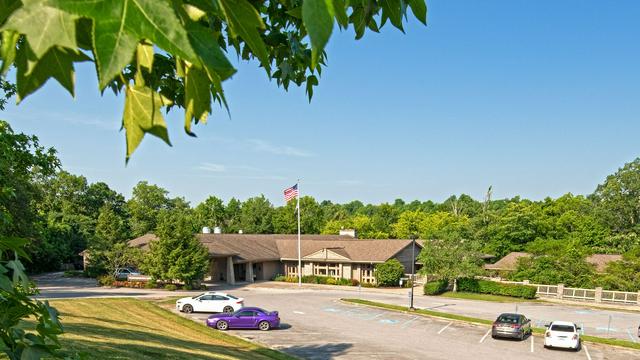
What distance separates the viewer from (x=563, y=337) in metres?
24.7

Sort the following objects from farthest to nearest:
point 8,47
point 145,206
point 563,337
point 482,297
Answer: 1. point 145,206
2. point 482,297
3. point 563,337
4. point 8,47

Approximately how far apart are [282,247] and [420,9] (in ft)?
199

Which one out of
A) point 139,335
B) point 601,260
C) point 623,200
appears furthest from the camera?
point 623,200

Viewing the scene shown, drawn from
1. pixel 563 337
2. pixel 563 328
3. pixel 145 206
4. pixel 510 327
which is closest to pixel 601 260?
pixel 510 327

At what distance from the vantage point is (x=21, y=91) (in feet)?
4.52

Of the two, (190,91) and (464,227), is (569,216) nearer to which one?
(464,227)

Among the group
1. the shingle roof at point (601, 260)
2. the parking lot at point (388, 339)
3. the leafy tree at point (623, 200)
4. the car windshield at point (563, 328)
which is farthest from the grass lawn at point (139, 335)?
the leafy tree at point (623, 200)

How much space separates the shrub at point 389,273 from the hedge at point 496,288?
22.1 feet

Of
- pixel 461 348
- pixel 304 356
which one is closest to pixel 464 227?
pixel 461 348

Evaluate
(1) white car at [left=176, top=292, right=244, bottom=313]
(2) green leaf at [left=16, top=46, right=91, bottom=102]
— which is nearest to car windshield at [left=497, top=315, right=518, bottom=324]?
(1) white car at [left=176, top=292, right=244, bottom=313]

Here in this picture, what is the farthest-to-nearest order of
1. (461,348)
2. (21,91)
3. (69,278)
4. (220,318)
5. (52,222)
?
(52,222) → (69,278) → (220,318) → (461,348) → (21,91)

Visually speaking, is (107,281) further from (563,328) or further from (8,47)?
(8,47)

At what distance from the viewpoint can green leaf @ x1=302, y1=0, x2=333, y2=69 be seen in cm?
126

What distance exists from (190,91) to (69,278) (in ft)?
207
